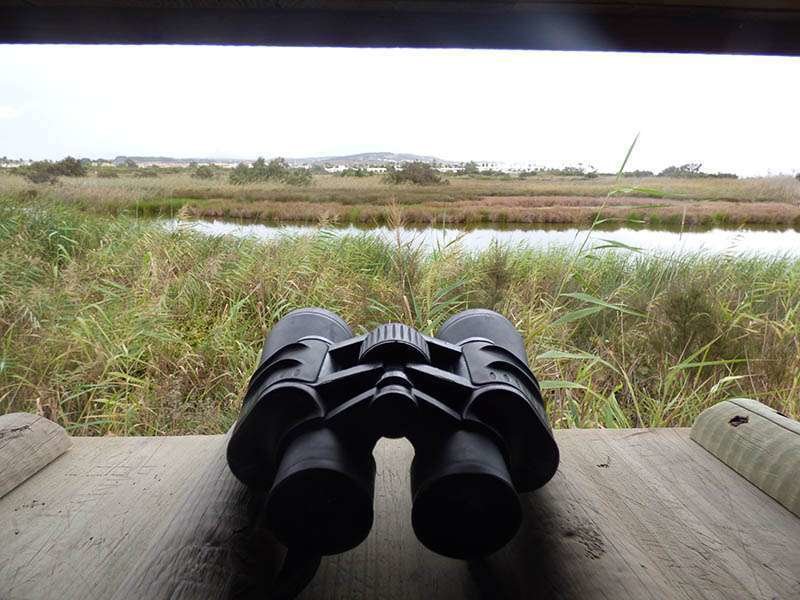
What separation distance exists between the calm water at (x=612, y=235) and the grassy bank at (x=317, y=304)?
0.04m

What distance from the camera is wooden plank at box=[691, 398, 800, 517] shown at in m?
0.59

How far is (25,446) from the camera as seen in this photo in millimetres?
629

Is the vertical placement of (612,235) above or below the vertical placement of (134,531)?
above

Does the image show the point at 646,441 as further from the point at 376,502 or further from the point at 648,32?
the point at 648,32

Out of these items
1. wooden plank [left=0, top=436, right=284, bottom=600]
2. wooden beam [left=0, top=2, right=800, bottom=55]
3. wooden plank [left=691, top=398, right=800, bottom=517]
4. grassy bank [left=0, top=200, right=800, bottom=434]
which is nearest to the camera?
wooden plank [left=0, top=436, right=284, bottom=600]

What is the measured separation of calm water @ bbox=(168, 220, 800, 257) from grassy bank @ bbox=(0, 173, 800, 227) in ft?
0.13

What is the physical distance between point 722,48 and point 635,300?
1.16m

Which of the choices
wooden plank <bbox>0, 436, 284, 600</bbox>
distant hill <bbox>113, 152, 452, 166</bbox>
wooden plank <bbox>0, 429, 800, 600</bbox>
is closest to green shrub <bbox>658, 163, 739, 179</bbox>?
distant hill <bbox>113, 152, 452, 166</bbox>

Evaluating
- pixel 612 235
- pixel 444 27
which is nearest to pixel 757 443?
pixel 444 27

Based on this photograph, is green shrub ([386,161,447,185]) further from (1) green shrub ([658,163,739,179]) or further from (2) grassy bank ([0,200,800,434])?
(1) green shrub ([658,163,739,179])

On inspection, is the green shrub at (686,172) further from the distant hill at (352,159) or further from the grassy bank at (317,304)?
the distant hill at (352,159)

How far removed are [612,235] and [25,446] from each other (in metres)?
1.61

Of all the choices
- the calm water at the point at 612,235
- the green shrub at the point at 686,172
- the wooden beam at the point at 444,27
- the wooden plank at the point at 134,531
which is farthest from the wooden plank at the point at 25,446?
the green shrub at the point at 686,172

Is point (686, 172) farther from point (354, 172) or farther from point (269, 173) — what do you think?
point (269, 173)
